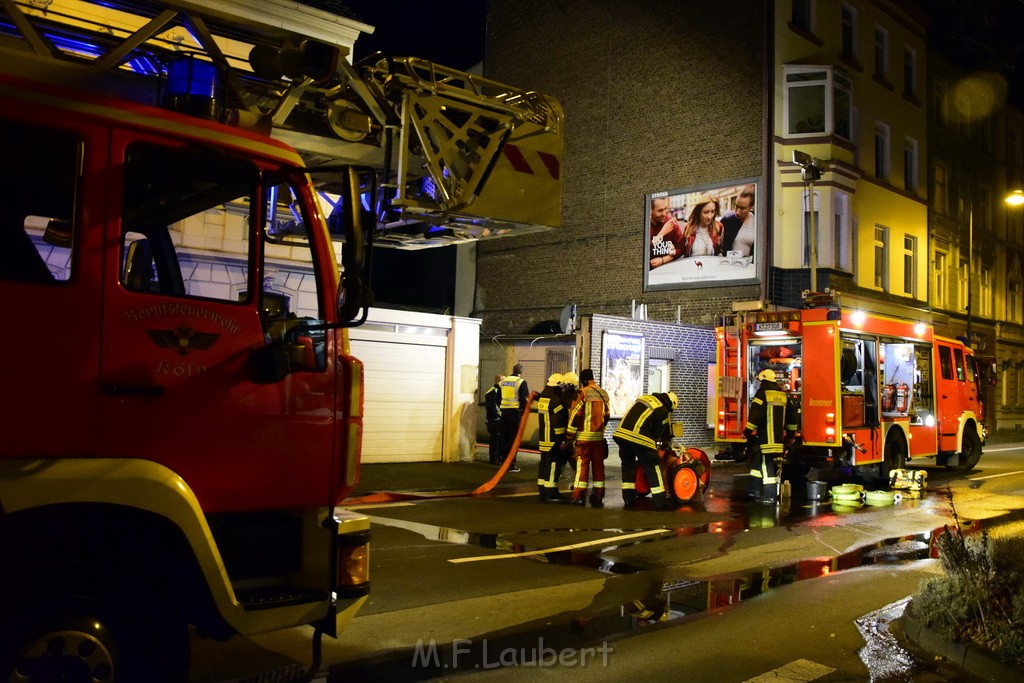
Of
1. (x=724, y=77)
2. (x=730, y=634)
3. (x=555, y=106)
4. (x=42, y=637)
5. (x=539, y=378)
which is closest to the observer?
(x=42, y=637)

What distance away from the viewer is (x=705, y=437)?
67.8 feet

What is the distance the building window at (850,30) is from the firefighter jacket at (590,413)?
16.8 m

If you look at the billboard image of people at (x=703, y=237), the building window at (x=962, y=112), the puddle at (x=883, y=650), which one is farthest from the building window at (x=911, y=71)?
the puddle at (x=883, y=650)

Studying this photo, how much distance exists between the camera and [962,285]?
100ft

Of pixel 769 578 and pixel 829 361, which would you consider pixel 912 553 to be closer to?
pixel 769 578

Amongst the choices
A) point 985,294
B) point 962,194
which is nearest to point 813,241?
point 962,194

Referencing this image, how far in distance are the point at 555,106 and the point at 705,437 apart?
15180mm

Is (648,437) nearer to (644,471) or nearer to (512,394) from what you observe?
(644,471)

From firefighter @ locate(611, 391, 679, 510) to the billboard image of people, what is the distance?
36.0ft

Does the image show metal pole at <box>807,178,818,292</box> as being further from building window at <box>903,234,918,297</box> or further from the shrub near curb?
the shrub near curb

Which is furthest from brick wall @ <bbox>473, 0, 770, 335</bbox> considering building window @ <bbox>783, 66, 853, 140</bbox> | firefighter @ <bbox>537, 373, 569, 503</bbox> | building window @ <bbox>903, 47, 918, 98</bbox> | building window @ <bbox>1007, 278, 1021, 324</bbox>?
building window @ <bbox>1007, 278, 1021, 324</bbox>

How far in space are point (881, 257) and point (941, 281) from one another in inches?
204

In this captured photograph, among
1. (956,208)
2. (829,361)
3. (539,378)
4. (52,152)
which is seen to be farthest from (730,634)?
(956,208)

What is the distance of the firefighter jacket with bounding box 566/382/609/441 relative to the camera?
1144 centimetres
